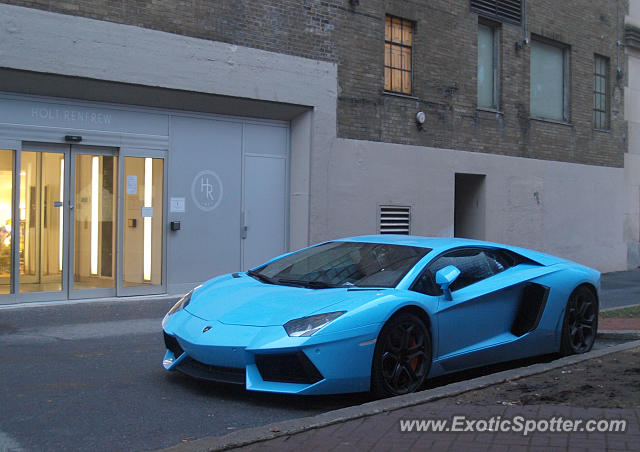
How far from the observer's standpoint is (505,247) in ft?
23.6

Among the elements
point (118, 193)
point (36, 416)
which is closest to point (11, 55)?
point (118, 193)

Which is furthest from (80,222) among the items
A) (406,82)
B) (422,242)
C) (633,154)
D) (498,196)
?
(633,154)

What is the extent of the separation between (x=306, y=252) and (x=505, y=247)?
1.87m

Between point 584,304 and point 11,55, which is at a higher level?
point 11,55

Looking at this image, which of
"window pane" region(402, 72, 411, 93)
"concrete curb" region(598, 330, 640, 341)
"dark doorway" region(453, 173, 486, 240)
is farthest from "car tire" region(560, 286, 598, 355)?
"dark doorway" region(453, 173, 486, 240)

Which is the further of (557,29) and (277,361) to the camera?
(557,29)

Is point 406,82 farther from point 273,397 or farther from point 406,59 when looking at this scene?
point 273,397

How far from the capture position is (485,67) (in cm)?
1723

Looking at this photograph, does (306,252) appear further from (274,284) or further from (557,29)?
(557,29)

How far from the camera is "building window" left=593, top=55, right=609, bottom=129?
65.9 feet

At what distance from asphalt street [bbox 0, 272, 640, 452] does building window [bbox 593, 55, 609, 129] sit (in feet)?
50.3

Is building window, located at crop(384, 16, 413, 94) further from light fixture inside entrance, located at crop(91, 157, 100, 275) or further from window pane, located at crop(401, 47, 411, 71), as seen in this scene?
light fixture inside entrance, located at crop(91, 157, 100, 275)

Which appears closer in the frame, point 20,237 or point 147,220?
point 20,237

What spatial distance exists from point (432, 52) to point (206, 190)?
5.91 meters
